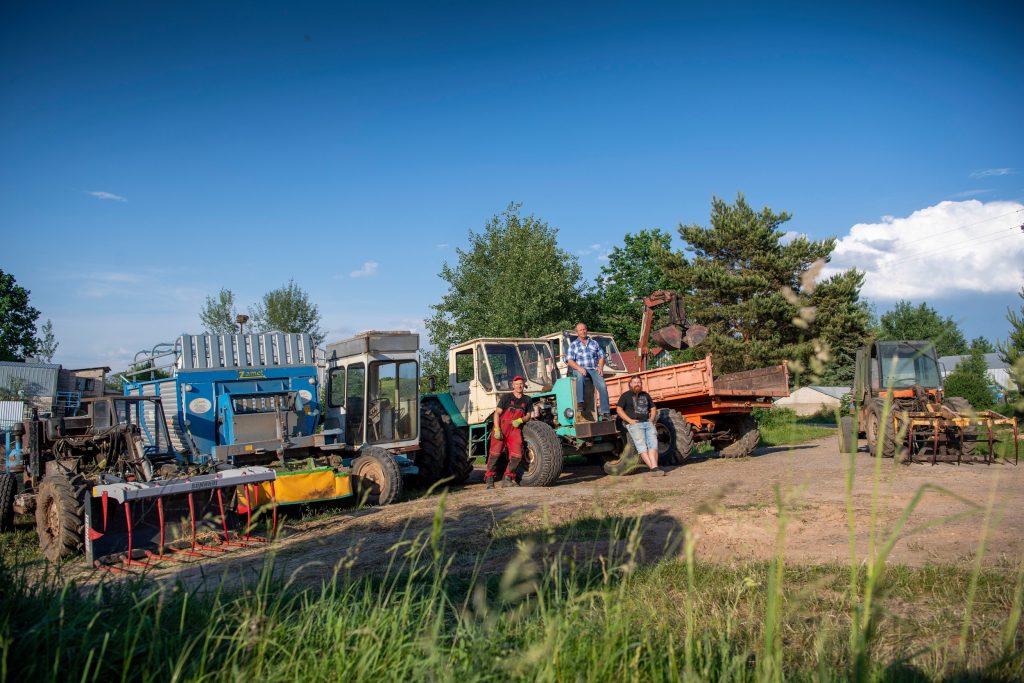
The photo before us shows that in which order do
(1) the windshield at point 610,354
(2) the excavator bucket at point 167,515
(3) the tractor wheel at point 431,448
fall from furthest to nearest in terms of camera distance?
(1) the windshield at point 610,354 < (3) the tractor wheel at point 431,448 < (2) the excavator bucket at point 167,515

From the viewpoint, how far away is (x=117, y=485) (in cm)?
722

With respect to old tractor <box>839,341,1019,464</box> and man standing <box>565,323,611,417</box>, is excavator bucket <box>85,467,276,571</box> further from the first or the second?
old tractor <box>839,341,1019,464</box>

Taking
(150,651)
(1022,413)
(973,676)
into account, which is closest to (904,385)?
(973,676)

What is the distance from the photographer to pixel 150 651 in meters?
2.70

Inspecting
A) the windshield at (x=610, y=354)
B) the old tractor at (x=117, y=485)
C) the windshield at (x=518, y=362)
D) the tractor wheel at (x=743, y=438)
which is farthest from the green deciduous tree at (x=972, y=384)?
the old tractor at (x=117, y=485)

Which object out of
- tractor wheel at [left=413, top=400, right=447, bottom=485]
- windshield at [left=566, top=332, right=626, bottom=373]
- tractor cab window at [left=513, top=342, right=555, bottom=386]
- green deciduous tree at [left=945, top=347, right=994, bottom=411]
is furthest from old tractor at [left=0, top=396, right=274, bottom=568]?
green deciduous tree at [left=945, top=347, right=994, bottom=411]

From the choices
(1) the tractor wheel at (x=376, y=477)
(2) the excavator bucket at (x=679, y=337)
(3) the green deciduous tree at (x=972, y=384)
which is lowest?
(1) the tractor wheel at (x=376, y=477)

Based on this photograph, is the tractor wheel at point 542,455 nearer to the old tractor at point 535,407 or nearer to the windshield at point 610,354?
the old tractor at point 535,407

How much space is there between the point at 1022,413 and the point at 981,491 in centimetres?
729

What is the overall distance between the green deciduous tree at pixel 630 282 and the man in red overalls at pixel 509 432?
19.5m

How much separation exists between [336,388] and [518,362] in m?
3.15

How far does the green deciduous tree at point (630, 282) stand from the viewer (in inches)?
1217

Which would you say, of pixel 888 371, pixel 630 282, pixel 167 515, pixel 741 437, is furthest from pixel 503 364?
pixel 630 282

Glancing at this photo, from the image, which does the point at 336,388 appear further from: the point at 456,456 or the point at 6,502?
the point at 6,502
